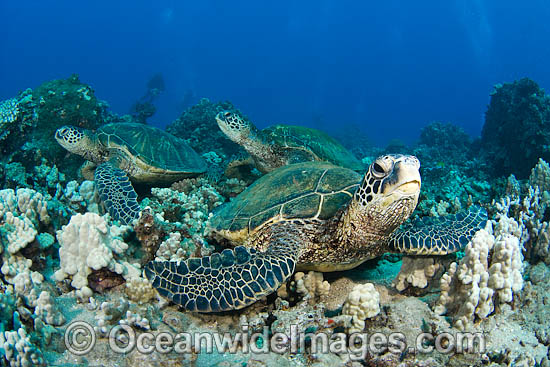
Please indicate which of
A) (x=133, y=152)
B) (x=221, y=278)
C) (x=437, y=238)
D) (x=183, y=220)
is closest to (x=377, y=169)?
(x=437, y=238)

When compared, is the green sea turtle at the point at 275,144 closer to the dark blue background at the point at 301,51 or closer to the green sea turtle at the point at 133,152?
the green sea turtle at the point at 133,152

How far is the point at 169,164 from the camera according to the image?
5977 millimetres

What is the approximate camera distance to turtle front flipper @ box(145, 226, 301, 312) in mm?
2328

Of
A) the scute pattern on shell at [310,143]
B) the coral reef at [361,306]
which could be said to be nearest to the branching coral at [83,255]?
the coral reef at [361,306]

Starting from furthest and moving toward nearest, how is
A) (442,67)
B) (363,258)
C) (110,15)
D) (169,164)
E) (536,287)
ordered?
(110,15)
(442,67)
(169,164)
(363,258)
(536,287)

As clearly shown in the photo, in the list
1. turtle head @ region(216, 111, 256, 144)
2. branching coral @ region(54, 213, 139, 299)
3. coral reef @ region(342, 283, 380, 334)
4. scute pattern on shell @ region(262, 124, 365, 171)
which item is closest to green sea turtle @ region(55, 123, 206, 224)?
turtle head @ region(216, 111, 256, 144)

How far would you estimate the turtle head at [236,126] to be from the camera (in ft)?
20.8

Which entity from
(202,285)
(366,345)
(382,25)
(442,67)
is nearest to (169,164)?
(202,285)

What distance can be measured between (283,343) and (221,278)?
71 centimetres

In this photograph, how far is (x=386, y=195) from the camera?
2.42 metres

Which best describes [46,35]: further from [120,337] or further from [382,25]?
[120,337]

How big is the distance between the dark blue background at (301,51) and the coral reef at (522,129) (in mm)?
83373

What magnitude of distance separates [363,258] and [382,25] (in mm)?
153743

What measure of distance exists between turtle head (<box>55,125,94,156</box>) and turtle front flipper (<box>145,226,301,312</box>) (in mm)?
4564
